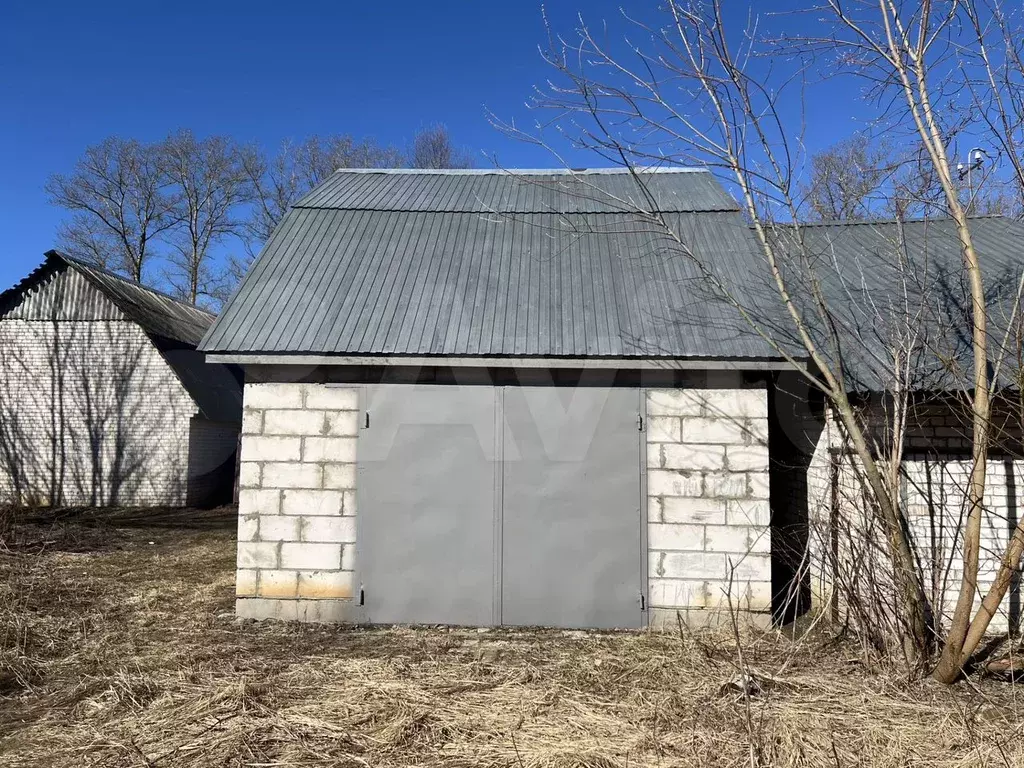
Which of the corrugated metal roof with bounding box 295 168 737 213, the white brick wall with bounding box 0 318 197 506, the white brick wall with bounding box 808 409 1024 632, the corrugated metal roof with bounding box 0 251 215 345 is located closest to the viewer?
the white brick wall with bounding box 808 409 1024 632

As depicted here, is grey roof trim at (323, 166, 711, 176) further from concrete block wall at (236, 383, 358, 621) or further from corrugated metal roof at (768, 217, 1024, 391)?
concrete block wall at (236, 383, 358, 621)

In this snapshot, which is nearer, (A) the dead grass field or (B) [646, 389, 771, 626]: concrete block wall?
(A) the dead grass field

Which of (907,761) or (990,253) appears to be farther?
(990,253)

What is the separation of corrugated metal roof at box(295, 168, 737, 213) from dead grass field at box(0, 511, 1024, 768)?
5.33m

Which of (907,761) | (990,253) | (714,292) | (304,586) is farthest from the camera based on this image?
(990,253)

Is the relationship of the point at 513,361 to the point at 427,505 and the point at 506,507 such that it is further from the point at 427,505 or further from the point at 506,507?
the point at 427,505

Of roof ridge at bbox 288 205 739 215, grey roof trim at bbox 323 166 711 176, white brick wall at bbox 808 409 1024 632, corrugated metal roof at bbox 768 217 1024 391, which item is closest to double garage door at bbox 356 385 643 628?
white brick wall at bbox 808 409 1024 632

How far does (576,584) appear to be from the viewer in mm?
6648

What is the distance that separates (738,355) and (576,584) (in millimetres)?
2674

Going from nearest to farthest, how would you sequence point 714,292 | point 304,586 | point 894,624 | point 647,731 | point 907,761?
point 907,761 < point 647,731 < point 894,624 < point 304,586 < point 714,292

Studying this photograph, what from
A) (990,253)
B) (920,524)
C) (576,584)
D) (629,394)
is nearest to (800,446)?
(920,524)

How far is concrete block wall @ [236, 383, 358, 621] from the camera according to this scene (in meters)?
6.74

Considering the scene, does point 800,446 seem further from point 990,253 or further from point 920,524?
point 990,253

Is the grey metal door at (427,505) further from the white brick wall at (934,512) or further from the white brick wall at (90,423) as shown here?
the white brick wall at (90,423)
